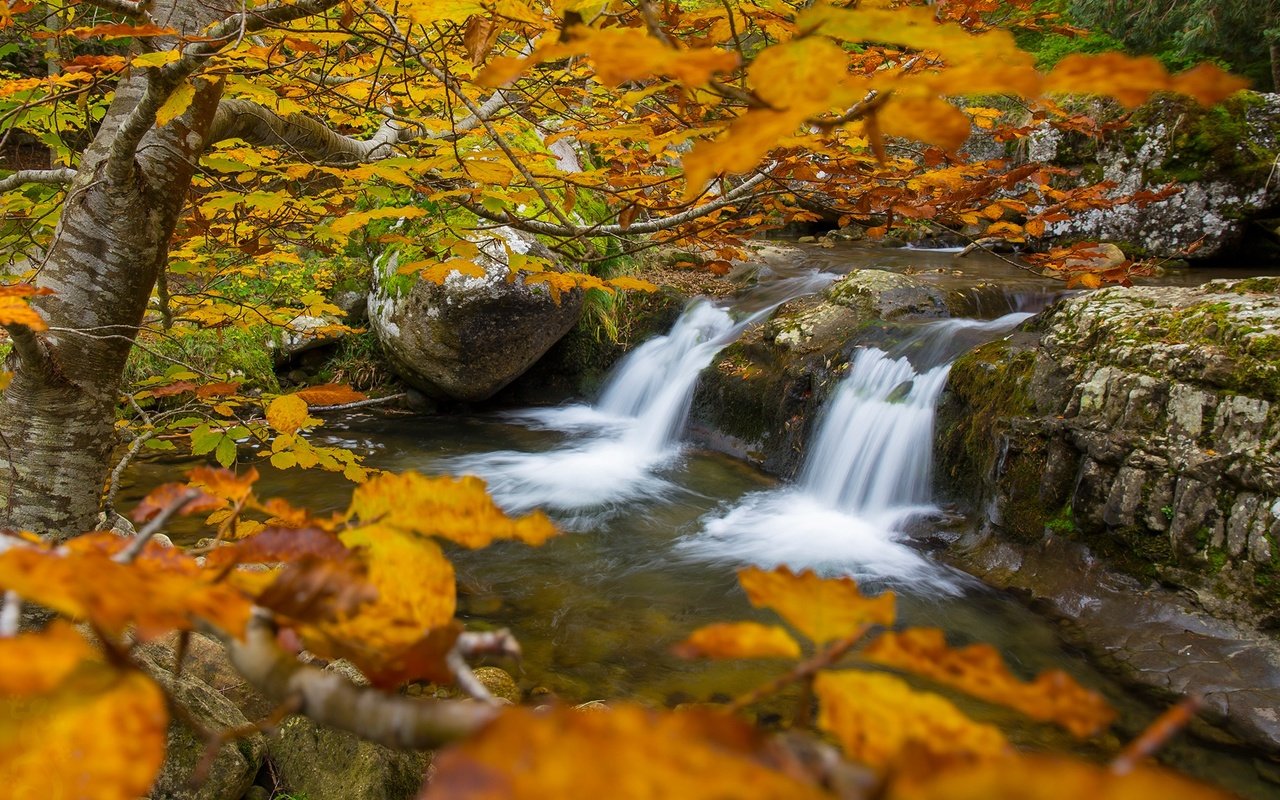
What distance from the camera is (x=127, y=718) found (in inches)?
16.5

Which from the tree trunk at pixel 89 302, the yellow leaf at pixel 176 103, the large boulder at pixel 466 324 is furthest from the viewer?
the large boulder at pixel 466 324

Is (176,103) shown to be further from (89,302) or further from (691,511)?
(691,511)

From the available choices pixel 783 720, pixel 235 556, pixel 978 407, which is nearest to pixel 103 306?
pixel 235 556

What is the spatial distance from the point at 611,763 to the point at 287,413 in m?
2.00

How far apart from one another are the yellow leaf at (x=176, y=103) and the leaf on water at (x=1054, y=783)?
6.46 ft

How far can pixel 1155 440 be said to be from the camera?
12.4 ft

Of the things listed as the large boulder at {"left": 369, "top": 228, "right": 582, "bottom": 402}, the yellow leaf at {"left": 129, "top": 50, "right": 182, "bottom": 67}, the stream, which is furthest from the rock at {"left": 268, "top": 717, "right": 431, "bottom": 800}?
the large boulder at {"left": 369, "top": 228, "right": 582, "bottom": 402}

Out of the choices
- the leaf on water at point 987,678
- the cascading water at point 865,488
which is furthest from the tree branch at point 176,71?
the cascading water at point 865,488

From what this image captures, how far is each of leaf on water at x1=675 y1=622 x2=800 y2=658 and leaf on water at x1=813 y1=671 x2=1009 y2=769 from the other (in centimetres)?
4

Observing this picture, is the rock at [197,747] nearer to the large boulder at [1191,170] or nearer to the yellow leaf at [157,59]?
the yellow leaf at [157,59]

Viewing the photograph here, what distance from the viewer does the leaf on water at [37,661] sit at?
38 cm

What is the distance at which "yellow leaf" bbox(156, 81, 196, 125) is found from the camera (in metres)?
1.61

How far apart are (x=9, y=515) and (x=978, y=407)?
537 centimetres

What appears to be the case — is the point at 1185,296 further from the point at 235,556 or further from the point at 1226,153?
the point at 1226,153
